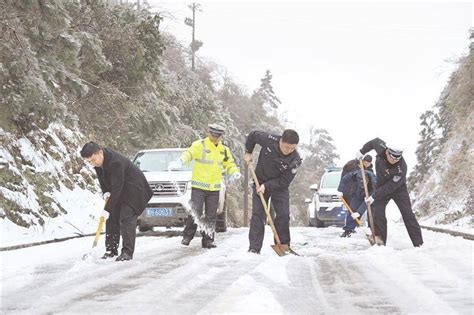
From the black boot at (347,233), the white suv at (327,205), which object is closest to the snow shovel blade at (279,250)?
the black boot at (347,233)

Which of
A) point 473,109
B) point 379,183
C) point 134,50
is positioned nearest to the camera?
point 379,183

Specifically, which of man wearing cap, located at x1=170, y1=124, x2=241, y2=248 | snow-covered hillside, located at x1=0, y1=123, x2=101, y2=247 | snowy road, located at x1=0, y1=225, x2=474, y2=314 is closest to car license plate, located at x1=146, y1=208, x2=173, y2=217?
snow-covered hillside, located at x1=0, y1=123, x2=101, y2=247

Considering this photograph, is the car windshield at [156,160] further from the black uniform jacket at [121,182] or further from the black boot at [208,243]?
the black uniform jacket at [121,182]

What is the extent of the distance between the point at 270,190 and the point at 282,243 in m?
0.76

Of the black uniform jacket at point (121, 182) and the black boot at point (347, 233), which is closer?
the black uniform jacket at point (121, 182)

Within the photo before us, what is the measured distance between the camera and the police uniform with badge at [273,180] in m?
7.46

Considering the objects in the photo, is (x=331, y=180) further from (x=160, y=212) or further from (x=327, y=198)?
(x=160, y=212)

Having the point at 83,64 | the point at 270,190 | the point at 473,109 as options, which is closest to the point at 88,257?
the point at 270,190

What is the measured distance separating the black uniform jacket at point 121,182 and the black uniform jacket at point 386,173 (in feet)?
11.4

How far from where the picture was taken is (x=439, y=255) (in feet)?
21.7

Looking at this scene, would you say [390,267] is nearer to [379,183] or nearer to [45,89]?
[379,183]

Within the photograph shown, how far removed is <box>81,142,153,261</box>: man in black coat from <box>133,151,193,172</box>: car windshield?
4309 millimetres

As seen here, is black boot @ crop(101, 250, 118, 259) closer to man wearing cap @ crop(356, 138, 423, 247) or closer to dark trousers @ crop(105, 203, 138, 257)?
dark trousers @ crop(105, 203, 138, 257)

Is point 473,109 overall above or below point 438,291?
above
